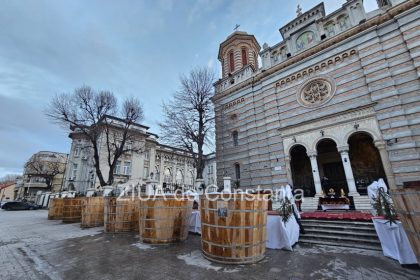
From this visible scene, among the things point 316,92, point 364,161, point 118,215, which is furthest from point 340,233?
point 316,92

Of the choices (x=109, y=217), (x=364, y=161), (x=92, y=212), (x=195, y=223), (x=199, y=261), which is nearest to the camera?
(x=199, y=261)

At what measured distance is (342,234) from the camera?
7227 millimetres

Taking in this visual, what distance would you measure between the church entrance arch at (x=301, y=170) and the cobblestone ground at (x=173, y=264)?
1166 centimetres

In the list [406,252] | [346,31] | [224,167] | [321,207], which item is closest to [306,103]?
[346,31]

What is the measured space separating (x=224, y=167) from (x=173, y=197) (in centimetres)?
1323

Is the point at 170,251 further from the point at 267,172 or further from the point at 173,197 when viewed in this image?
the point at 267,172

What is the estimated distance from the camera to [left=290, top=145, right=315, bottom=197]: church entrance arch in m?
17.4

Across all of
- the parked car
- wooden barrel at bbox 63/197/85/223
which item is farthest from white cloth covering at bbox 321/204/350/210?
the parked car

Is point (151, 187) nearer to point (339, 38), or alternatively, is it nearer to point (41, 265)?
point (41, 265)

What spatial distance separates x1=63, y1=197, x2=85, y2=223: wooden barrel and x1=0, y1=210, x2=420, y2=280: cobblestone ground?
7.64m

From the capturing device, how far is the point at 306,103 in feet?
54.0

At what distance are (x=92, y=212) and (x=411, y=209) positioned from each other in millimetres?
13934

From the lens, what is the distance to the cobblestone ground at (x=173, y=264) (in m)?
4.57

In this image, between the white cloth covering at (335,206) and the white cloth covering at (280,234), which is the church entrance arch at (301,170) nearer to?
the white cloth covering at (335,206)
